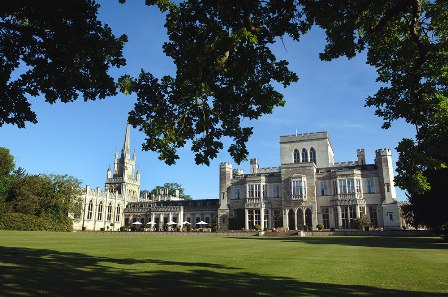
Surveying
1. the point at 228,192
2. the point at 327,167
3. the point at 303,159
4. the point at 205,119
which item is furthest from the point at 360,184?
the point at 205,119

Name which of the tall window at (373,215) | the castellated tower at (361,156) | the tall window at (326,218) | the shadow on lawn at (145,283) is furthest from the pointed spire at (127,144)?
the shadow on lawn at (145,283)

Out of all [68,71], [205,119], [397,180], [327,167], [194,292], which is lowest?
[194,292]

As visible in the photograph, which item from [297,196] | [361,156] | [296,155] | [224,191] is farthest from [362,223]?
[224,191]

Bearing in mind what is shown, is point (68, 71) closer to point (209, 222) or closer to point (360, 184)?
point (360, 184)

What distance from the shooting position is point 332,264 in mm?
13242

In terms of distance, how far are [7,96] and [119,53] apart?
3506 millimetres

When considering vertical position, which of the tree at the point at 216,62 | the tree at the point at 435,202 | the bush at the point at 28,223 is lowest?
the bush at the point at 28,223

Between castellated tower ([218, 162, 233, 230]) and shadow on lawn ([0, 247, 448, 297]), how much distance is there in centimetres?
5571

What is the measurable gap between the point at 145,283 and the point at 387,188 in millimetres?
54189

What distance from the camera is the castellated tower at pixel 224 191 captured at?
66438 mm

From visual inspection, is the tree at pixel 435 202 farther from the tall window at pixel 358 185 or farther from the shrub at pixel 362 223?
the tall window at pixel 358 185

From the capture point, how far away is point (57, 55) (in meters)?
10.3

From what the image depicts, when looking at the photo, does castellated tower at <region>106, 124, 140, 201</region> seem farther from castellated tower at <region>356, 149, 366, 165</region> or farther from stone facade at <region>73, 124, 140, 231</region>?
castellated tower at <region>356, 149, 366, 165</region>

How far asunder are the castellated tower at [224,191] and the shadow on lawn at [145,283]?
5571 cm
